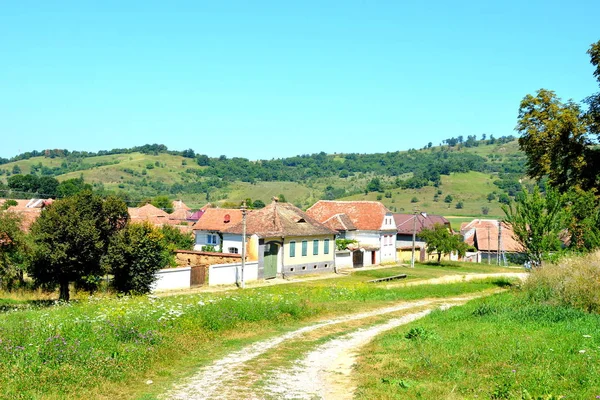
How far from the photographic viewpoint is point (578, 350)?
13.7m

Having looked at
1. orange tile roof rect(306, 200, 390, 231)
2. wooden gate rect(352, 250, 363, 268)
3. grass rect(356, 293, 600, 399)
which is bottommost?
grass rect(356, 293, 600, 399)

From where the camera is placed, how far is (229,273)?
41.6m

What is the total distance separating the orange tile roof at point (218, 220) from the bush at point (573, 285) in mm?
33988

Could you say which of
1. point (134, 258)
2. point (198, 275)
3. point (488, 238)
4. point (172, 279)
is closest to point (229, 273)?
point (198, 275)

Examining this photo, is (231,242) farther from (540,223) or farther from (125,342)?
(125,342)

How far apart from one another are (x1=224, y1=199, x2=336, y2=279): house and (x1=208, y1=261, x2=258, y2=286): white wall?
36.7 inches

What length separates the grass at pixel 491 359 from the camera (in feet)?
36.6

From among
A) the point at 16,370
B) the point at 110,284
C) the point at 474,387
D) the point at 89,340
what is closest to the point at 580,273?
the point at 474,387

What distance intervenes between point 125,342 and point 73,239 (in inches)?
764

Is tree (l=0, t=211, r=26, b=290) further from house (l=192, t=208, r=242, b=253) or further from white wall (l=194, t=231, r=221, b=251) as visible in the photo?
white wall (l=194, t=231, r=221, b=251)

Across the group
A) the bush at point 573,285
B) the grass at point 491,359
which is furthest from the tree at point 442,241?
the grass at point 491,359

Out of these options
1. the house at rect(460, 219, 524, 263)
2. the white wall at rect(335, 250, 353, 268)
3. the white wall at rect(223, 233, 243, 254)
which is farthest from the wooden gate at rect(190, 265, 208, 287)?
the house at rect(460, 219, 524, 263)

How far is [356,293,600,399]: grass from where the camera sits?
11164 millimetres

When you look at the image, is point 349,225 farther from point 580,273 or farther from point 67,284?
point 580,273
